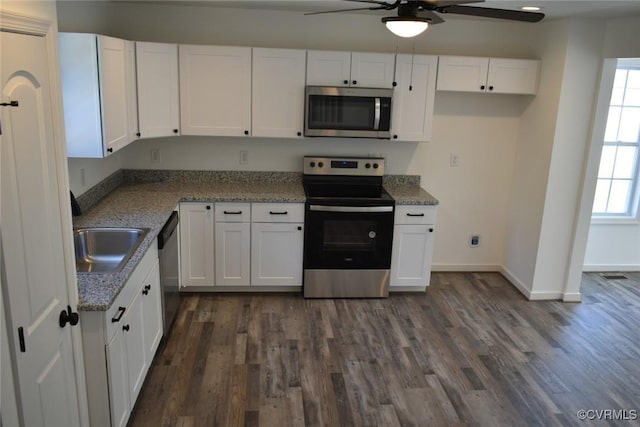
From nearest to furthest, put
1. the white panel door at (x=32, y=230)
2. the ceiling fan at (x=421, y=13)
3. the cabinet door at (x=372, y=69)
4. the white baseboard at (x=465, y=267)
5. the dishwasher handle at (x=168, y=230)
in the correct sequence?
the white panel door at (x=32, y=230) → the ceiling fan at (x=421, y=13) → the dishwasher handle at (x=168, y=230) → the cabinet door at (x=372, y=69) → the white baseboard at (x=465, y=267)

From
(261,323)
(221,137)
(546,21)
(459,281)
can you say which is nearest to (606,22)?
(546,21)

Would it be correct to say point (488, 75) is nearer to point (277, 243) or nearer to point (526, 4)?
point (526, 4)

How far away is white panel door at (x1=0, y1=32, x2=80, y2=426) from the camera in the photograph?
60.7 inches

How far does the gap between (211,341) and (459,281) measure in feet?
8.02

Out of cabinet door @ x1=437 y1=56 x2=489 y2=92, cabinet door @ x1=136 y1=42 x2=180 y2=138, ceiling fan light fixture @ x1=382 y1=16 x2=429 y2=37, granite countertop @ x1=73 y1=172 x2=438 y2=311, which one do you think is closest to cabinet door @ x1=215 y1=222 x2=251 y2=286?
granite countertop @ x1=73 y1=172 x2=438 y2=311

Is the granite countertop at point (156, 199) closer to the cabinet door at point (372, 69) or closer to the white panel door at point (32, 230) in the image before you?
the white panel door at point (32, 230)

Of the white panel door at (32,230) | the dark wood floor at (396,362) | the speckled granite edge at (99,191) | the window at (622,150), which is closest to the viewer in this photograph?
the white panel door at (32,230)

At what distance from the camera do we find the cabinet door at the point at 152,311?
2945mm

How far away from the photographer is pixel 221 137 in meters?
4.52

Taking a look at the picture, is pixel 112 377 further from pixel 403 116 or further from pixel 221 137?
pixel 403 116

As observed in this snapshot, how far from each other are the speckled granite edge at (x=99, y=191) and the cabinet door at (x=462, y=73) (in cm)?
279

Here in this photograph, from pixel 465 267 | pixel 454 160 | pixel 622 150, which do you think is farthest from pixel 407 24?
pixel 622 150

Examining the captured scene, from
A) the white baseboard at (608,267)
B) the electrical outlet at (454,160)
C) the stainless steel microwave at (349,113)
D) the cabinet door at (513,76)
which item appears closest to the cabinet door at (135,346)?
the stainless steel microwave at (349,113)

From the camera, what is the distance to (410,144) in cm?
470
